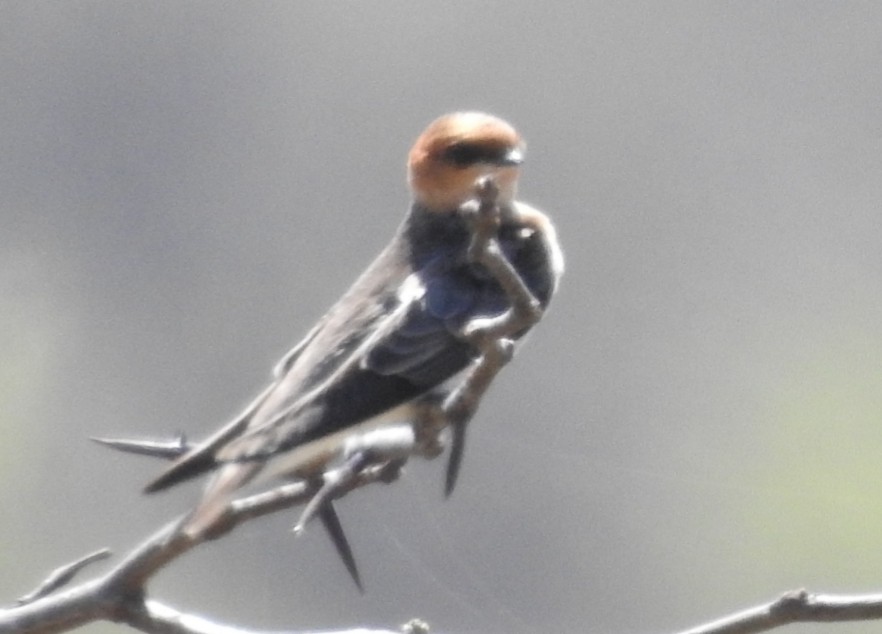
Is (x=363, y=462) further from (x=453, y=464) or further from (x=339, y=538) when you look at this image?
(x=453, y=464)

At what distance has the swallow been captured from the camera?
246 centimetres

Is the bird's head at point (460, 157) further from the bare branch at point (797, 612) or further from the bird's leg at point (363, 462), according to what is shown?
the bare branch at point (797, 612)

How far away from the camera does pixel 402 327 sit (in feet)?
10.0

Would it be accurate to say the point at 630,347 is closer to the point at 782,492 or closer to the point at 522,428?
the point at 782,492

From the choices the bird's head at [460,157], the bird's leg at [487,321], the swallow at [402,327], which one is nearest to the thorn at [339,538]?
the swallow at [402,327]

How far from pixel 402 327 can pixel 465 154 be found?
646mm

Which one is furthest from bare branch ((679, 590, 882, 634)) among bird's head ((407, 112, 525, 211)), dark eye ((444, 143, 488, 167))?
dark eye ((444, 143, 488, 167))

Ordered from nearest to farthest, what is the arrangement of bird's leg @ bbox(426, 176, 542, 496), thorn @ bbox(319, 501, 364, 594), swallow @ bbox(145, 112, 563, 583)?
bird's leg @ bbox(426, 176, 542, 496) < thorn @ bbox(319, 501, 364, 594) < swallow @ bbox(145, 112, 563, 583)

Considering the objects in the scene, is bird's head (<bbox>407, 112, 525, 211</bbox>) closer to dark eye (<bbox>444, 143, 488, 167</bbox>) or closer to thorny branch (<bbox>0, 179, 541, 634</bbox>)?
dark eye (<bbox>444, 143, 488, 167</bbox>)

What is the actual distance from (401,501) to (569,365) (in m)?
4.98

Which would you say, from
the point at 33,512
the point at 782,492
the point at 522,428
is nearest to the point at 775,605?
the point at 522,428

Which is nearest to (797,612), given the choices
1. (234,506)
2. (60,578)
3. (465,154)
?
(234,506)

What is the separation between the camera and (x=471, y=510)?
663 cm

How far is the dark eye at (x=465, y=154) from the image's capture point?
3559mm
